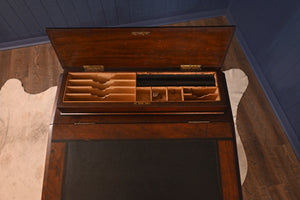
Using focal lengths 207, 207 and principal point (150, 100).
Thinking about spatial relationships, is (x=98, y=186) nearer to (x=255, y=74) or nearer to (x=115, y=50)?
(x=115, y=50)

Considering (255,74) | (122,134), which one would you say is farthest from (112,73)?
(255,74)

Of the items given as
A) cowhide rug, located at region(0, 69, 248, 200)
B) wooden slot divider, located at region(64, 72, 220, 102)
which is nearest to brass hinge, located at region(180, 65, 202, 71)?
wooden slot divider, located at region(64, 72, 220, 102)

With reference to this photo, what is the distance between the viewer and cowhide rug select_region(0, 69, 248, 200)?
250 centimetres

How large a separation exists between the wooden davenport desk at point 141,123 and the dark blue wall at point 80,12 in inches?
57.7

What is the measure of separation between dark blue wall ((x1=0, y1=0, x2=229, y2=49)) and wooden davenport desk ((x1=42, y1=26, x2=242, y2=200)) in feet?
4.80

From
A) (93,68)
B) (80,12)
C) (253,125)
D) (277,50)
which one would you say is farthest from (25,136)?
(277,50)

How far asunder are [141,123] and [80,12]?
221 cm

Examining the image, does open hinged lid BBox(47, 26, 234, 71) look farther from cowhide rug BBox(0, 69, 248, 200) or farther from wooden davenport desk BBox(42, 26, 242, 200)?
cowhide rug BBox(0, 69, 248, 200)

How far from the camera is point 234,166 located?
172cm

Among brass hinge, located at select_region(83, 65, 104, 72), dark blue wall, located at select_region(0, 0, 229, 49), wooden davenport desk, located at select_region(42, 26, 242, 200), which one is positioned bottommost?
wooden davenport desk, located at select_region(42, 26, 242, 200)

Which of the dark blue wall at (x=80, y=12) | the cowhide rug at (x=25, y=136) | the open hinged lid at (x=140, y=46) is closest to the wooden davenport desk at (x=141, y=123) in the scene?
the open hinged lid at (x=140, y=46)

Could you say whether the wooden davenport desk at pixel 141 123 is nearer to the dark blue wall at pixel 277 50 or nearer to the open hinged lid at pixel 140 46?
the open hinged lid at pixel 140 46

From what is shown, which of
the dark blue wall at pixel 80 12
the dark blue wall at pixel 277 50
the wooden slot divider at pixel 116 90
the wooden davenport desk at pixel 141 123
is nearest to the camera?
the wooden davenport desk at pixel 141 123

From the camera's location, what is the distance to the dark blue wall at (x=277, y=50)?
8.07 feet
